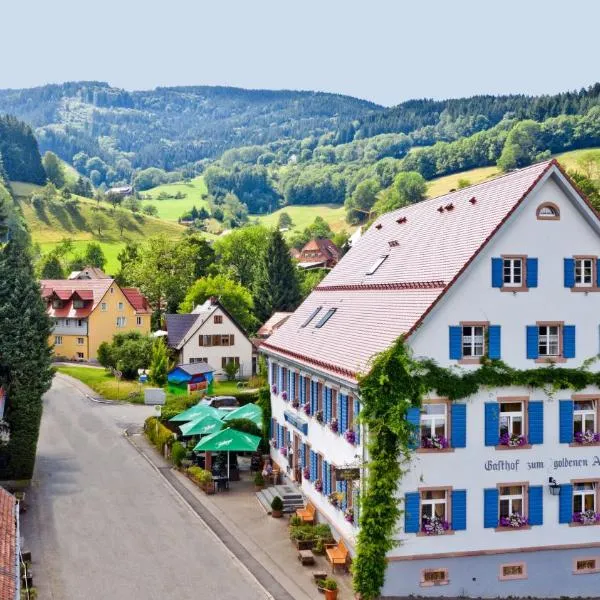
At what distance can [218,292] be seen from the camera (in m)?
99.6

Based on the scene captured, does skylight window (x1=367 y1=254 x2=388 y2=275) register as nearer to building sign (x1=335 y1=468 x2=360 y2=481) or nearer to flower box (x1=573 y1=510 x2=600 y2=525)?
building sign (x1=335 y1=468 x2=360 y2=481)

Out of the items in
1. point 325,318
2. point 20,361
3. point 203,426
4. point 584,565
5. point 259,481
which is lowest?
point 259,481

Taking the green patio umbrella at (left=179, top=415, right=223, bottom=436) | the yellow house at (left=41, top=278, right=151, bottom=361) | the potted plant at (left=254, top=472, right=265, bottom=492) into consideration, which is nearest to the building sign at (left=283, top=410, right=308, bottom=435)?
the potted plant at (left=254, top=472, right=265, bottom=492)

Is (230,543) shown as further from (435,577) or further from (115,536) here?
(435,577)

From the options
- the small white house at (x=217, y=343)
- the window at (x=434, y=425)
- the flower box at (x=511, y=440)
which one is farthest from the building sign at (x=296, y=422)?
the small white house at (x=217, y=343)

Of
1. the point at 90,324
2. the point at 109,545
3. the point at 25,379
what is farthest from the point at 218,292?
the point at 109,545

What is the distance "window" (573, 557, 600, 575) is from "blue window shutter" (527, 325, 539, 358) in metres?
7.00

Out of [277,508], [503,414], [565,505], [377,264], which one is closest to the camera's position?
[503,414]

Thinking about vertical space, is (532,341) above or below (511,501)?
above

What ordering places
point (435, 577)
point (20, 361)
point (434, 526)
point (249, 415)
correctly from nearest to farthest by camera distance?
1. point (434, 526)
2. point (435, 577)
3. point (20, 361)
4. point (249, 415)

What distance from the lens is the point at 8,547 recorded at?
2100cm

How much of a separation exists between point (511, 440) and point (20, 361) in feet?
80.5

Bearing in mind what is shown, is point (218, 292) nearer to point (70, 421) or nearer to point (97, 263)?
point (70, 421)

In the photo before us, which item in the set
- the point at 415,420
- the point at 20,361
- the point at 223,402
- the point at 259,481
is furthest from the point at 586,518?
the point at 223,402
